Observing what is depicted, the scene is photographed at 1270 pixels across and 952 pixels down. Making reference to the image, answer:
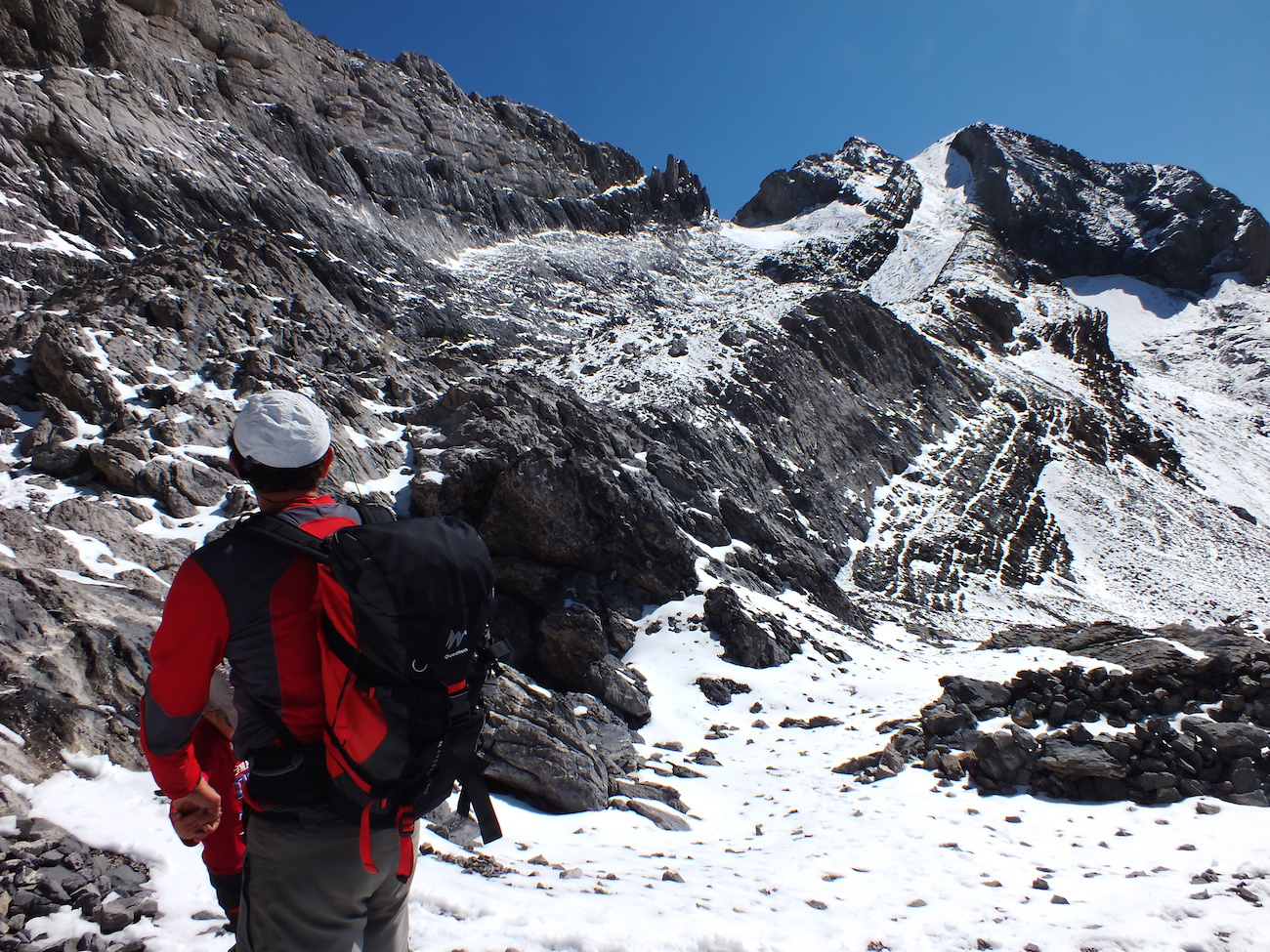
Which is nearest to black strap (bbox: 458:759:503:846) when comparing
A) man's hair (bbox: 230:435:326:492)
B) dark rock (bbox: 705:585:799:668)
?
man's hair (bbox: 230:435:326:492)

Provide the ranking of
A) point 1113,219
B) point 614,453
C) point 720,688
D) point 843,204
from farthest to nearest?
1. point 1113,219
2. point 843,204
3. point 614,453
4. point 720,688

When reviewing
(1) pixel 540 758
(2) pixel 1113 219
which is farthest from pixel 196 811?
(2) pixel 1113 219

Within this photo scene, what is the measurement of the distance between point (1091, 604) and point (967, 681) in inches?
824

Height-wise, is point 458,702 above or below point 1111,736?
below

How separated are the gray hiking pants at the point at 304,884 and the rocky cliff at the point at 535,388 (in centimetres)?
404

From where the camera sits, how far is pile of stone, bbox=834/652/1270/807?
7.18 metres

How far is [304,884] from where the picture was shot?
221 cm

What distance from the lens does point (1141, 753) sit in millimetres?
7609

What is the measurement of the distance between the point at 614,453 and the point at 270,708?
68.3 ft

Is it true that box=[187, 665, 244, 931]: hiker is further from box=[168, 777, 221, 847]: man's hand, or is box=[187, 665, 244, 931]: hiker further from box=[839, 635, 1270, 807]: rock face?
box=[839, 635, 1270, 807]: rock face

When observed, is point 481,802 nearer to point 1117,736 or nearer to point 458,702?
point 458,702

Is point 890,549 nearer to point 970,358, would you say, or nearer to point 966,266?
point 970,358

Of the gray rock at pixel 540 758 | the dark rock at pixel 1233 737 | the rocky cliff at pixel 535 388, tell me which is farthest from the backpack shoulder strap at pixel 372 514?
the dark rock at pixel 1233 737

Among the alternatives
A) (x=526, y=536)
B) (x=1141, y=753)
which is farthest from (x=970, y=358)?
(x=1141, y=753)
